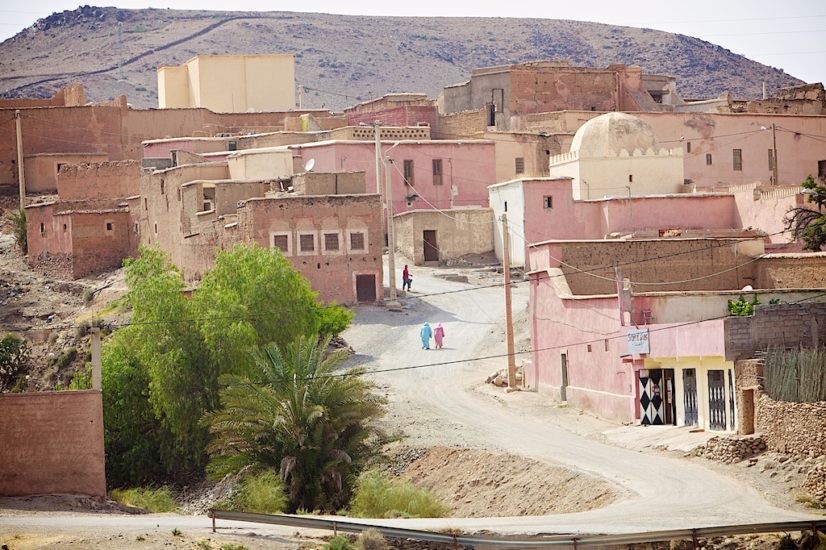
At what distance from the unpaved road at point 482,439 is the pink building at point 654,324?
105 cm

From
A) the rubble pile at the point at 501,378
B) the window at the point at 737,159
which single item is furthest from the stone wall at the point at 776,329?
the window at the point at 737,159

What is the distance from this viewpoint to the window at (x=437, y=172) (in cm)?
5053

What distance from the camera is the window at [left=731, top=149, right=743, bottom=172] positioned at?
5403 cm

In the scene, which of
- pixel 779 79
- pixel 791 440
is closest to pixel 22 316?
pixel 791 440

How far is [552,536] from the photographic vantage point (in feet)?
68.7

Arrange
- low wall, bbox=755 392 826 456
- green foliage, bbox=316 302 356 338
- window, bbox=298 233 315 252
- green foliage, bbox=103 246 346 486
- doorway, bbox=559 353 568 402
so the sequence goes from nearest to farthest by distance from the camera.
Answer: low wall, bbox=755 392 826 456, green foliage, bbox=103 246 346 486, doorway, bbox=559 353 568 402, green foliage, bbox=316 302 356 338, window, bbox=298 233 315 252

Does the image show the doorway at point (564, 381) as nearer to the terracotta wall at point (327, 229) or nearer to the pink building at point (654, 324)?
the pink building at point (654, 324)

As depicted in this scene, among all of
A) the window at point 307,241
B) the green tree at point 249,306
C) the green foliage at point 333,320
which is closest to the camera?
the green tree at point 249,306

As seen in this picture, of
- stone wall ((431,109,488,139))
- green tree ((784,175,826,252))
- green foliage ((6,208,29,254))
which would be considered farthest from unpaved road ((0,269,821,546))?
green foliage ((6,208,29,254))

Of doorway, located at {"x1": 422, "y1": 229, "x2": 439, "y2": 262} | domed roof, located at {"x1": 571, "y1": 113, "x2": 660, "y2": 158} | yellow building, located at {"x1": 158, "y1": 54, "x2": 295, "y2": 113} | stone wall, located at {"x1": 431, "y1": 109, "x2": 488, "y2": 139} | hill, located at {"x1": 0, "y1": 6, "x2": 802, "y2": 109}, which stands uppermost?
hill, located at {"x1": 0, "y1": 6, "x2": 802, "y2": 109}

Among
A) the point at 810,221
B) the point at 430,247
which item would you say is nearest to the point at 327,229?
the point at 430,247

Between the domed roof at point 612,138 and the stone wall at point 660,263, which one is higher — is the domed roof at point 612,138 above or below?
above

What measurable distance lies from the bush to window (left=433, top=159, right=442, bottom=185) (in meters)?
23.1

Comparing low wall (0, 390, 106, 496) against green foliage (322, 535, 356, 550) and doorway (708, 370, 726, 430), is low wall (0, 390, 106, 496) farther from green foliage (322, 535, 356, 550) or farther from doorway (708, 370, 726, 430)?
doorway (708, 370, 726, 430)
